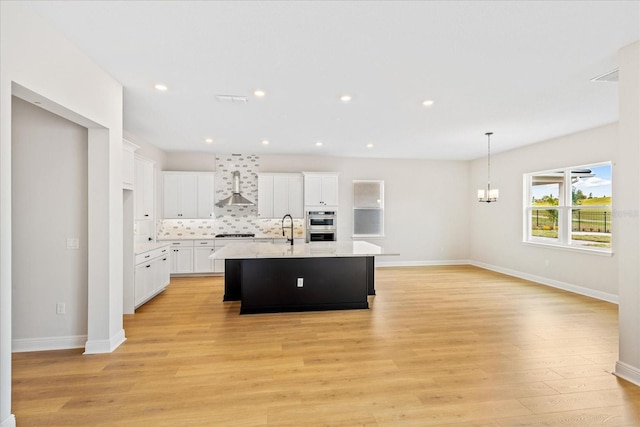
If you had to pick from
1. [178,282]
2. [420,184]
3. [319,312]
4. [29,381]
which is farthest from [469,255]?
[29,381]

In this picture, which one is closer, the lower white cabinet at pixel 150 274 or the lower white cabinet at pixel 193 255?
the lower white cabinet at pixel 150 274


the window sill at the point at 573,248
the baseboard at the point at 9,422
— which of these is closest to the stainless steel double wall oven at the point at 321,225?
the window sill at the point at 573,248

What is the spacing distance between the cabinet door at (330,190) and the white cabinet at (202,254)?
2.71m

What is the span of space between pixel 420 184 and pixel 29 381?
7750 mm

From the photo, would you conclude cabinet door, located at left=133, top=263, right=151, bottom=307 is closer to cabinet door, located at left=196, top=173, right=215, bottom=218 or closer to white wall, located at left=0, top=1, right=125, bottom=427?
white wall, located at left=0, top=1, right=125, bottom=427

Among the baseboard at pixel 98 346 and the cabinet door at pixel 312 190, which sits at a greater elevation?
the cabinet door at pixel 312 190

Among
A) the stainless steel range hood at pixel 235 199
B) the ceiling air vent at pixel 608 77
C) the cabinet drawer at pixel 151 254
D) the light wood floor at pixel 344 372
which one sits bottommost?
the light wood floor at pixel 344 372

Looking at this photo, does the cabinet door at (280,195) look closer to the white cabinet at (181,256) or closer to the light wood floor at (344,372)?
the white cabinet at (181,256)

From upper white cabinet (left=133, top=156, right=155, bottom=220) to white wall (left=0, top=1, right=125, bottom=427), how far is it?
2078 mm

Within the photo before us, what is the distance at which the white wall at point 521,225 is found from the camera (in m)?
4.93

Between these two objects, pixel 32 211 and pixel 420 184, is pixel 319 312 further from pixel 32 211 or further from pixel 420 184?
pixel 420 184

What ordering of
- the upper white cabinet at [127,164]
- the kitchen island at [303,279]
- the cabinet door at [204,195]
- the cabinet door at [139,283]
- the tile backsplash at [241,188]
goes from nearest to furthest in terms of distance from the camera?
the upper white cabinet at [127,164]
the kitchen island at [303,279]
the cabinet door at [139,283]
the cabinet door at [204,195]
the tile backsplash at [241,188]

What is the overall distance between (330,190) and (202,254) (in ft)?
10.4

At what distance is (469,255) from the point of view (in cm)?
816
